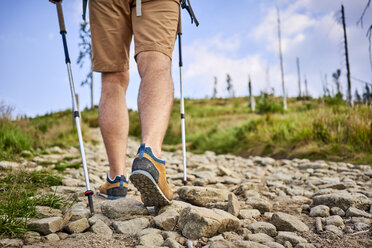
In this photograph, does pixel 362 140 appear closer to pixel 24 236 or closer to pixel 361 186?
pixel 361 186

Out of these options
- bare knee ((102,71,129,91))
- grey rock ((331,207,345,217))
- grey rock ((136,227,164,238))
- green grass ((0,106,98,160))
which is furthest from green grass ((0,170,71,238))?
green grass ((0,106,98,160))

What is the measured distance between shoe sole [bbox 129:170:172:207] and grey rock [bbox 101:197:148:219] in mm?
73

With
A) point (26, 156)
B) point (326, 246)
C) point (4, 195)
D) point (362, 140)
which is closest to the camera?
point (326, 246)

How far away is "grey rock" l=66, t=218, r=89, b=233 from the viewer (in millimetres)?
1553

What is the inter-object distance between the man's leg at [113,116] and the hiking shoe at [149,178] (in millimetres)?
605

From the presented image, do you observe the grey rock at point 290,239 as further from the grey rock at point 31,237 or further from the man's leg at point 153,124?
the grey rock at point 31,237

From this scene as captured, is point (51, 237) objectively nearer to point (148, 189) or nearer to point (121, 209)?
point (121, 209)

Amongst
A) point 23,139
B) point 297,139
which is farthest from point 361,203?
point 23,139

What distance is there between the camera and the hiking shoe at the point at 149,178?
5.12 feet

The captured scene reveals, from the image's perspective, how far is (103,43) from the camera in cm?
211

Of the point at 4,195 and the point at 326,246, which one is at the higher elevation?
the point at 4,195

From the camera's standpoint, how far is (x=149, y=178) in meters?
1.56

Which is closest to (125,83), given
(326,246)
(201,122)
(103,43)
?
(103,43)

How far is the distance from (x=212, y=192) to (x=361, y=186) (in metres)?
1.80
